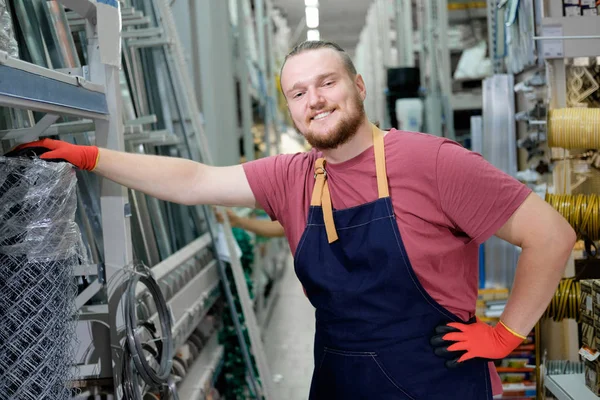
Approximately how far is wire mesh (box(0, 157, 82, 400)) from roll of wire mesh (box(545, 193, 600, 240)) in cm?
194

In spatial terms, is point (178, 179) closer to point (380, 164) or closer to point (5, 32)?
point (380, 164)

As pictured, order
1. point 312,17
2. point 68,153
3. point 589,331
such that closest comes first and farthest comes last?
point 68,153
point 589,331
point 312,17

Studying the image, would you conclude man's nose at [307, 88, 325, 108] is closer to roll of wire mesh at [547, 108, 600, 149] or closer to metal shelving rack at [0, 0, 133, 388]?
metal shelving rack at [0, 0, 133, 388]

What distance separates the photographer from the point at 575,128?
254cm

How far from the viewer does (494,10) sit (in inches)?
172

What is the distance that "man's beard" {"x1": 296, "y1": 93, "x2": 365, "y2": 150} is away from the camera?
1.82m

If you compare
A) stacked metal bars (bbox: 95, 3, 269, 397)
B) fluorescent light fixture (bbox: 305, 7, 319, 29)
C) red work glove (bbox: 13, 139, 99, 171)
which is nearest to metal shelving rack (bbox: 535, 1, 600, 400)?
stacked metal bars (bbox: 95, 3, 269, 397)

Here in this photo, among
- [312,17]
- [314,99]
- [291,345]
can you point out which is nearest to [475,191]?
[314,99]

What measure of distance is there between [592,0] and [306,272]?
1.86 metres

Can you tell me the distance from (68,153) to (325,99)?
0.71 metres

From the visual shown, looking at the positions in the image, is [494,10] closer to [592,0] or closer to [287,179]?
[592,0]

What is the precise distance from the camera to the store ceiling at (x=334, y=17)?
17.0 meters

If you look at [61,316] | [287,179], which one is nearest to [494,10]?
[287,179]

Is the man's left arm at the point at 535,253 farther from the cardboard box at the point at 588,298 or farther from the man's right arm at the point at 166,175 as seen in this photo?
the man's right arm at the point at 166,175
